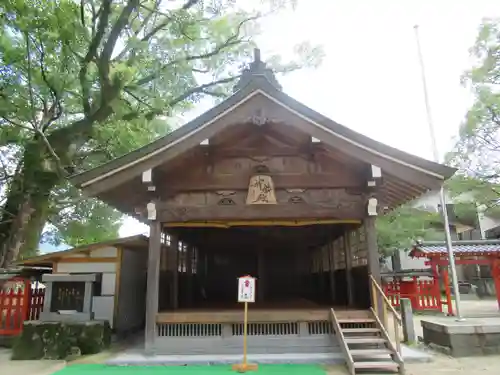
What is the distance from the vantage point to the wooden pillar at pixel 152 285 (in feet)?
25.8

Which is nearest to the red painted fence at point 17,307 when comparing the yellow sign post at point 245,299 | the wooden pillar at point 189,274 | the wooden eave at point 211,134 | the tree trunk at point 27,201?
Answer: the tree trunk at point 27,201

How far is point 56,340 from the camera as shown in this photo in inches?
328

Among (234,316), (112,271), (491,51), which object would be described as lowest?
(234,316)

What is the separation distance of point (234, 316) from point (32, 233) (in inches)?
415

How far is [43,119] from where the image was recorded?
14078 millimetres

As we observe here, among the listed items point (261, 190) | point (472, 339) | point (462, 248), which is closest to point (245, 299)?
point (261, 190)

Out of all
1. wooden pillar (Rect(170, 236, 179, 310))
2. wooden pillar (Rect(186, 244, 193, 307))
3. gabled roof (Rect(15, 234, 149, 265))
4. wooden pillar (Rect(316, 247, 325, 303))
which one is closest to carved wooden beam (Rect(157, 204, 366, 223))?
wooden pillar (Rect(170, 236, 179, 310))

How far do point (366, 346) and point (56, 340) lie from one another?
6632 mm

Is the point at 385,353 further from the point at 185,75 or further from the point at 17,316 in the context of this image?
the point at 185,75

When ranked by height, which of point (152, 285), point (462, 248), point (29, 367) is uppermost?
point (462, 248)

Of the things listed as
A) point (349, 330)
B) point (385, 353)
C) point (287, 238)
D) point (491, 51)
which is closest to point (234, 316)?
point (349, 330)

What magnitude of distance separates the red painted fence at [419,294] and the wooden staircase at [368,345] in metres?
10.1

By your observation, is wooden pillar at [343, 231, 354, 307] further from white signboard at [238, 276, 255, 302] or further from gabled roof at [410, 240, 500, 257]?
gabled roof at [410, 240, 500, 257]

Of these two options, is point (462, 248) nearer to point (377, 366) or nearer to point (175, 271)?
Answer: point (377, 366)
